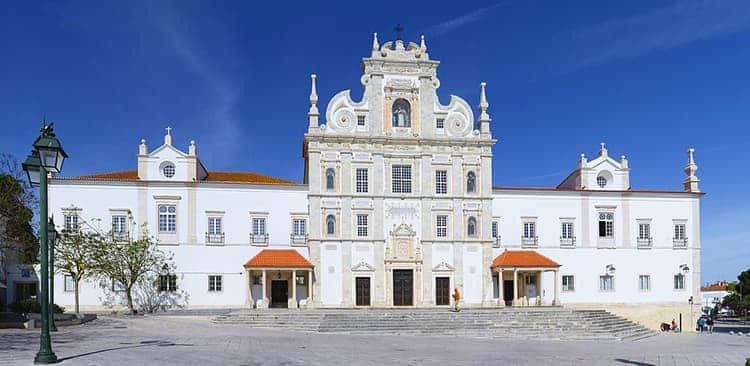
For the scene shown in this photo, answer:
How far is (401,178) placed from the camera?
3797 centimetres

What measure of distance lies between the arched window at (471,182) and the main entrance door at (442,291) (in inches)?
218

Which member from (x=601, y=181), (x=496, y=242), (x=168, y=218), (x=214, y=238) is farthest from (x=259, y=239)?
(x=601, y=181)

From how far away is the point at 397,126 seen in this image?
3825 cm

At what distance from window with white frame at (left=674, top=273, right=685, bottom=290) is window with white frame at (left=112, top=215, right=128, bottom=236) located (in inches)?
1319

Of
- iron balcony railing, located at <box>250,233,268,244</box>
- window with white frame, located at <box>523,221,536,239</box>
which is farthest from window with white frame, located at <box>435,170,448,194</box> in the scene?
iron balcony railing, located at <box>250,233,268,244</box>

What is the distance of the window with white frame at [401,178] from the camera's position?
3794 centimetres

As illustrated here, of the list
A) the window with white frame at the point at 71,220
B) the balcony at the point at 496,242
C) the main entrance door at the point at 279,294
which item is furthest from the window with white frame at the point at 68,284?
the balcony at the point at 496,242

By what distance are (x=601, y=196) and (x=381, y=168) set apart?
1414cm

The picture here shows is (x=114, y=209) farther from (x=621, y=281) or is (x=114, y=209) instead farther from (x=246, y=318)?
(x=621, y=281)

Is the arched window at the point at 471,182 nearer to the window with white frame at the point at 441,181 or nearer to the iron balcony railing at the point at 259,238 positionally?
the window with white frame at the point at 441,181

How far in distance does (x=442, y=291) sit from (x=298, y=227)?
9.34 meters

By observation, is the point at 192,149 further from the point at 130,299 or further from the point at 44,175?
the point at 44,175

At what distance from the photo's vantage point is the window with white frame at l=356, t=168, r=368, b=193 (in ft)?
123

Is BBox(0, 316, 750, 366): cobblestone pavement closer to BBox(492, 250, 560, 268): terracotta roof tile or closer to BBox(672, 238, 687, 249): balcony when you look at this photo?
BBox(492, 250, 560, 268): terracotta roof tile
